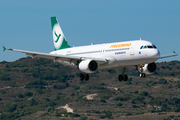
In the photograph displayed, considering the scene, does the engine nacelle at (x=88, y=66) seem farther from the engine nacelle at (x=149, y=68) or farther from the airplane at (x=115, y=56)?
the engine nacelle at (x=149, y=68)

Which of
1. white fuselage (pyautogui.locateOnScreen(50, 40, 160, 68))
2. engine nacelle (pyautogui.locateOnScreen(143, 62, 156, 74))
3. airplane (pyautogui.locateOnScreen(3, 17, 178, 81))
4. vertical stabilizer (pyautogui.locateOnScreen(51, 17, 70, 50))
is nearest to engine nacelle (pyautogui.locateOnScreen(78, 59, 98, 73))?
airplane (pyautogui.locateOnScreen(3, 17, 178, 81))

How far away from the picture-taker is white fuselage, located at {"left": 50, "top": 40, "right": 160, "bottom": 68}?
52000 millimetres

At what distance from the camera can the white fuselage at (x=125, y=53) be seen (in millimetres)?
52000

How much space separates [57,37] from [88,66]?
68.8 ft

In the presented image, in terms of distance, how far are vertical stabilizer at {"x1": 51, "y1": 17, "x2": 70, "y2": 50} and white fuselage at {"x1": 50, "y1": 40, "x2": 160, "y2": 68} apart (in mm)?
12748

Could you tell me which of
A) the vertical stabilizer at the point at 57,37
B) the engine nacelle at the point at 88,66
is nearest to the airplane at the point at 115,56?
the engine nacelle at the point at 88,66

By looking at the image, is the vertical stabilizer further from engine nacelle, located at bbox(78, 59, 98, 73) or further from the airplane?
engine nacelle, located at bbox(78, 59, 98, 73)

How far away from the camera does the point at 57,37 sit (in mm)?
73625

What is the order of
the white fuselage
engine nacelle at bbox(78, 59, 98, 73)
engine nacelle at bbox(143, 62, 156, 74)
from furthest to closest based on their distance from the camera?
engine nacelle at bbox(143, 62, 156, 74) < engine nacelle at bbox(78, 59, 98, 73) < the white fuselage

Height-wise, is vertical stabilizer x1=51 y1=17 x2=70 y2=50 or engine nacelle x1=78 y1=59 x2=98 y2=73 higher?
vertical stabilizer x1=51 y1=17 x2=70 y2=50

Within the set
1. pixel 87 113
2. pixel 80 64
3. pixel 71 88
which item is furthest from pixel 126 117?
pixel 80 64

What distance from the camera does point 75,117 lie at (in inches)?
7554

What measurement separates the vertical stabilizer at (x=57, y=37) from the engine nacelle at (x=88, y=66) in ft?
50.8

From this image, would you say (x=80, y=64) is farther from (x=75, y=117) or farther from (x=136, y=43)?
(x=75, y=117)
